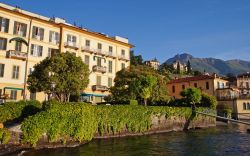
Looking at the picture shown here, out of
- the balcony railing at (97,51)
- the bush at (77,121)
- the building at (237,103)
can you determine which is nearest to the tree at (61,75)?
the bush at (77,121)

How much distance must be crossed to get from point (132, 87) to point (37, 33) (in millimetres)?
21983

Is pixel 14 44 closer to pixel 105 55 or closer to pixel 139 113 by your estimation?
pixel 105 55

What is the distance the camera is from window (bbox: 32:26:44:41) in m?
51.8

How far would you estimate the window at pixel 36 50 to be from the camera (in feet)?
168

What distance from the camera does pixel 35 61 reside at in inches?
2023

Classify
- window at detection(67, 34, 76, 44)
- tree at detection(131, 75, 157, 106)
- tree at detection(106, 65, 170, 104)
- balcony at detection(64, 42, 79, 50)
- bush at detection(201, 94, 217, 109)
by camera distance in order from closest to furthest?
tree at detection(131, 75, 157, 106) < tree at detection(106, 65, 170, 104) < balcony at detection(64, 42, 79, 50) < window at detection(67, 34, 76, 44) < bush at detection(201, 94, 217, 109)

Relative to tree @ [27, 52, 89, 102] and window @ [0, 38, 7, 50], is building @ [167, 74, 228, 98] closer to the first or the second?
tree @ [27, 52, 89, 102]

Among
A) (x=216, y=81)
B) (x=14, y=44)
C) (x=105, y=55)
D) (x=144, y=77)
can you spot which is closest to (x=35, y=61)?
(x=14, y=44)

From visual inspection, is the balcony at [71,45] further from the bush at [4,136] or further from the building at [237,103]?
the building at [237,103]

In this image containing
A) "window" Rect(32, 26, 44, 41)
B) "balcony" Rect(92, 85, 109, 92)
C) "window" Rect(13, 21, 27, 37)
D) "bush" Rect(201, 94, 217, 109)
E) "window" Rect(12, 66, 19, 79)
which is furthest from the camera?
"bush" Rect(201, 94, 217, 109)

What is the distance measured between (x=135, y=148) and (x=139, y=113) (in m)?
13.3

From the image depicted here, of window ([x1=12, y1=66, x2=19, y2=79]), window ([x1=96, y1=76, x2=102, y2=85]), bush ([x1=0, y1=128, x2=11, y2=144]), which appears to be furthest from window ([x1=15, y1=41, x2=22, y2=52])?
bush ([x1=0, y1=128, x2=11, y2=144])

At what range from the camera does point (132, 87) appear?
50.5 meters

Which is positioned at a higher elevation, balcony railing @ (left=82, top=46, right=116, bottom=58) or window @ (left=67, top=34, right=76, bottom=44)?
window @ (left=67, top=34, right=76, bottom=44)
